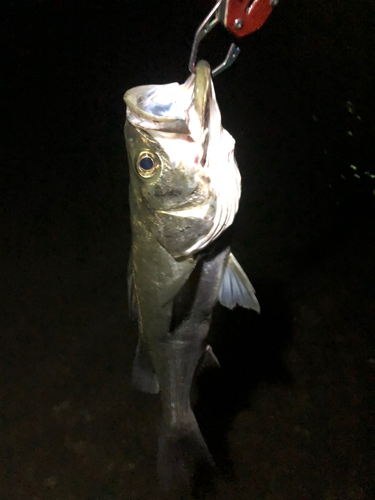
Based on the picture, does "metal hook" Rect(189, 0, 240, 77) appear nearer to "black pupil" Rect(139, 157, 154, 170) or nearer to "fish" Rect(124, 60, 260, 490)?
"fish" Rect(124, 60, 260, 490)

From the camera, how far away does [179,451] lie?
105cm

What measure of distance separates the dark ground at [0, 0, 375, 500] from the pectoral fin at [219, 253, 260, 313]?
1.13 m

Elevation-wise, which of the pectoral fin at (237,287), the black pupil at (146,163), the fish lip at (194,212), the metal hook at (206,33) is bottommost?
the pectoral fin at (237,287)

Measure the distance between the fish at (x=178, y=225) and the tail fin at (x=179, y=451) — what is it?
0.27 ft

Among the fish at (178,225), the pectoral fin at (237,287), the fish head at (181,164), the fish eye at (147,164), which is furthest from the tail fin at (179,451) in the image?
the fish eye at (147,164)

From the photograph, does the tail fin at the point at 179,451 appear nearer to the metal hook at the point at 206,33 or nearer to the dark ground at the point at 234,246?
the dark ground at the point at 234,246

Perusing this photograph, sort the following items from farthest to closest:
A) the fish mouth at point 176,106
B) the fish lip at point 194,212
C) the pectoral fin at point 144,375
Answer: the pectoral fin at point 144,375
the fish lip at point 194,212
the fish mouth at point 176,106

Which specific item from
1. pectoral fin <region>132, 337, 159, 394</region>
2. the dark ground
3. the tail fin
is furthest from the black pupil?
the dark ground

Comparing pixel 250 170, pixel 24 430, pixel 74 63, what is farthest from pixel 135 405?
pixel 74 63

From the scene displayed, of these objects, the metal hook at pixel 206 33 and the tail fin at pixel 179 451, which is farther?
the tail fin at pixel 179 451

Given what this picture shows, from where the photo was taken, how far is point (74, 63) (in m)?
1.56

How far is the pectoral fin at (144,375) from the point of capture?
964mm

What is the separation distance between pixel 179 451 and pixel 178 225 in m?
0.81

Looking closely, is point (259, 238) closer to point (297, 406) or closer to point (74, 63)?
point (297, 406)
